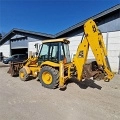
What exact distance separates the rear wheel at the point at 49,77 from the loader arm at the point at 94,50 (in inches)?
44.3

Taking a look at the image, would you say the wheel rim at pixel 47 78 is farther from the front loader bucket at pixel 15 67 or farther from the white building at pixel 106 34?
the white building at pixel 106 34

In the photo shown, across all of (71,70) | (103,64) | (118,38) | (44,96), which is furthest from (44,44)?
(118,38)

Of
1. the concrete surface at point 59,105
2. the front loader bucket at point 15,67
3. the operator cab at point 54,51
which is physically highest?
the operator cab at point 54,51

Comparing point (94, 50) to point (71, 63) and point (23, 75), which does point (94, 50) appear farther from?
point (23, 75)

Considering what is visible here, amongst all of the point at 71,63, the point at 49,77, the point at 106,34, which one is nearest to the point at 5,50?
the point at 106,34

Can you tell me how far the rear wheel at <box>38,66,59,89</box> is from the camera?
6379 millimetres

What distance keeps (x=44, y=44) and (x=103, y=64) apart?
11.0 ft

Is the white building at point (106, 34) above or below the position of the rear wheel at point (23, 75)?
above

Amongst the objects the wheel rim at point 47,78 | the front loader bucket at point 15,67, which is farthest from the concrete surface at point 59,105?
the front loader bucket at point 15,67

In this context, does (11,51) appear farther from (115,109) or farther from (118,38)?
(115,109)

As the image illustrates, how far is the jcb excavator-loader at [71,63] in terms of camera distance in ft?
17.6

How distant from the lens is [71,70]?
251 inches

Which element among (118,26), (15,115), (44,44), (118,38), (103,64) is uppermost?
(118,26)

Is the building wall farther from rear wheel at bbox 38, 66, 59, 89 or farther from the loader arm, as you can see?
the loader arm
